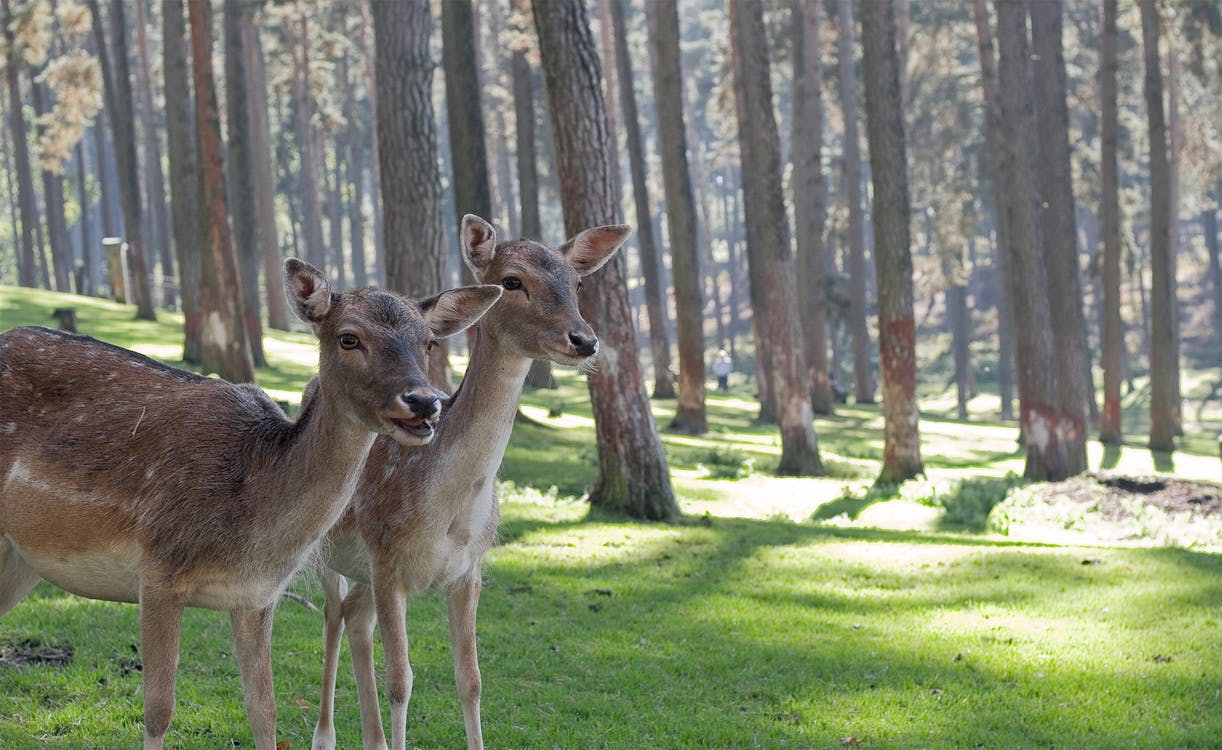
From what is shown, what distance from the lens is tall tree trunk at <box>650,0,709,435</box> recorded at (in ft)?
84.3

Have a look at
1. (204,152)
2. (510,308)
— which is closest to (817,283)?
(204,152)

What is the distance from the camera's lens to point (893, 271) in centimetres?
2091

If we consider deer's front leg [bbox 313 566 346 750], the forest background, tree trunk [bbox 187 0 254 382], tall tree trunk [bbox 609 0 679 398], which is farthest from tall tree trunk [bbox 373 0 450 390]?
tall tree trunk [bbox 609 0 679 398]

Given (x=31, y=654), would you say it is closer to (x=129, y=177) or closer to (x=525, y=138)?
(x=525, y=138)

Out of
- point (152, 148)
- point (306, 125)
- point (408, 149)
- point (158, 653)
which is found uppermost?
point (306, 125)

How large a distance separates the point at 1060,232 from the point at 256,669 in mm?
23885

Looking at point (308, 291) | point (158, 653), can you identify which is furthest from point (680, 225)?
point (158, 653)

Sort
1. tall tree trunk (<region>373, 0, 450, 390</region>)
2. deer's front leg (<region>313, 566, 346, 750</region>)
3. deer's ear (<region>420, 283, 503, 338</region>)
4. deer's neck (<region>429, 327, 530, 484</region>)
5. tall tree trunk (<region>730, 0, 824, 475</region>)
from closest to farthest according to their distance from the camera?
1. deer's ear (<region>420, 283, 503, 338</region>)
2. deer's neck (<region>429, 327, 530, 484</region>)
3. deer's front leg (<region>313, 566, 346, 750</region>)
4. tall tree trunk (<region>373, 0, 450, 390</region>)
5. tall tree trunk (<region>730, 0, 824, 475</region>)

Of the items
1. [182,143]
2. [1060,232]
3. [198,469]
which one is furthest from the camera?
[1060,232]

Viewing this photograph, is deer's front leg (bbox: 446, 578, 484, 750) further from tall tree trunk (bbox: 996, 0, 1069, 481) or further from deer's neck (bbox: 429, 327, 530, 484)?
tall tree trunk (bbox: 996, 0, 1069, 481)

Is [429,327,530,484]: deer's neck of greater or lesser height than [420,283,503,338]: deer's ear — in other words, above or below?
below

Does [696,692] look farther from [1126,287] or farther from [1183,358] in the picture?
[1126,287]

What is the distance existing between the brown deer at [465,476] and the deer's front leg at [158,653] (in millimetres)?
1189

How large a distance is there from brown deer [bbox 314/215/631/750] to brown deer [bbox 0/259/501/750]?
2.06ft
